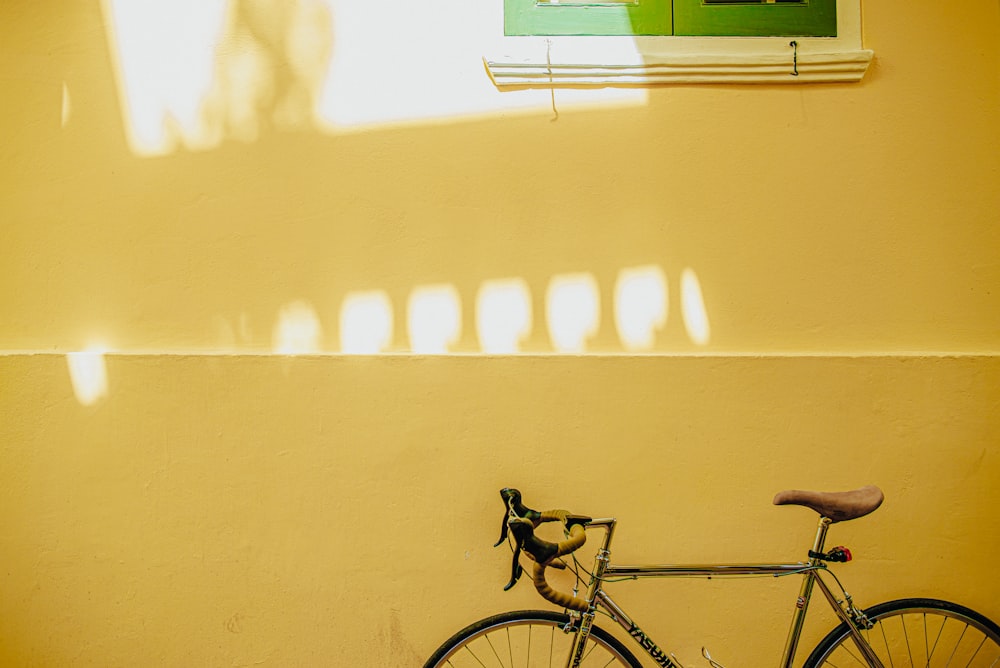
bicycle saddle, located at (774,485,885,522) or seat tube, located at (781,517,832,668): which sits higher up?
bicycle saddle, located at (774,485,885,522)

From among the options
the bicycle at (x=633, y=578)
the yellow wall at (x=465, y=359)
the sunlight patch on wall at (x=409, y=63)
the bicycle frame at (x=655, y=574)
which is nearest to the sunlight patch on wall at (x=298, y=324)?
the yellow wall at (x=465, y=359)

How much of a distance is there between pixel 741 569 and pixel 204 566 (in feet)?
6.68

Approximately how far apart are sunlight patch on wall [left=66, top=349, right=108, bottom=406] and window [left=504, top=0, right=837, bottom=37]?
211cm

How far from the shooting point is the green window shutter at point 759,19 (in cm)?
325

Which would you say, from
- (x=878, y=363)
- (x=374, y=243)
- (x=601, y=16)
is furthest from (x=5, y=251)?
(x=878, y=363)

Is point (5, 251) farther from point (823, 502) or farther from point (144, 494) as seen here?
point (823, 502)

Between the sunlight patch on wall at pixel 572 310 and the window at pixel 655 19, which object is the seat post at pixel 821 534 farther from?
the window at pixel 655 19

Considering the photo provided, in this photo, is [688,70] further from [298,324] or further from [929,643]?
[929,643]

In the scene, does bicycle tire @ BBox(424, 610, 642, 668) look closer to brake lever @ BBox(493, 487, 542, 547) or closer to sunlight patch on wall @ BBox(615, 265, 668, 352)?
brake lever @ BBox(493, 487, 542, 547)

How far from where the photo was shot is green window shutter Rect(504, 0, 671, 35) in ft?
10.7

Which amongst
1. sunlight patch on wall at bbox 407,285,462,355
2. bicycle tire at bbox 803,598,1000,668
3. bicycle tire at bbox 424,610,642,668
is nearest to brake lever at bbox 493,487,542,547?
bicycle tire at bbox 424,610,642,668

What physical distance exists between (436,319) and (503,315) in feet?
0.88

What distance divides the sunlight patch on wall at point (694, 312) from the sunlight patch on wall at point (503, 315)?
618 millimetres

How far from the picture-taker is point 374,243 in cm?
322
